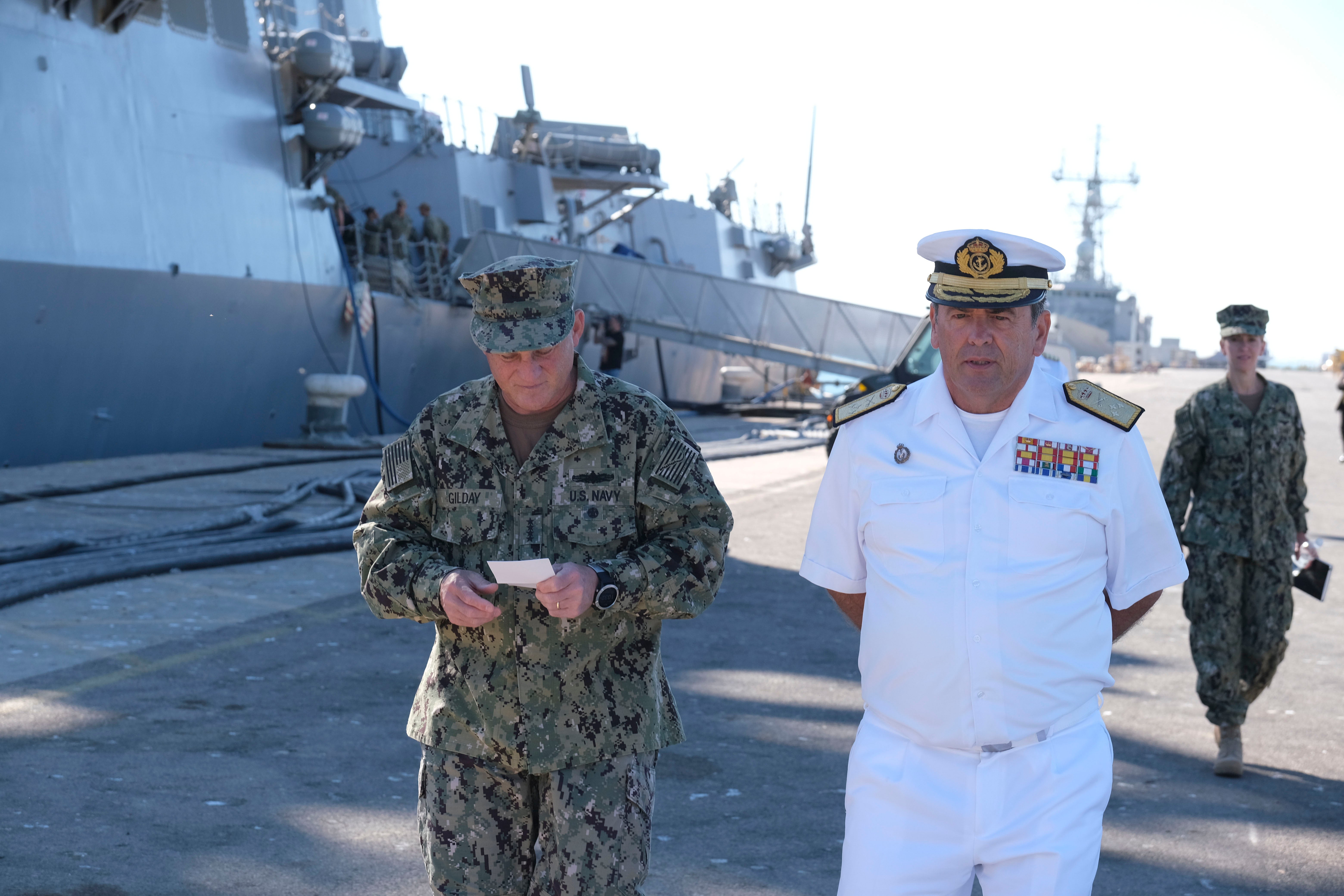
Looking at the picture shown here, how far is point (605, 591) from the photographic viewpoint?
2740mm

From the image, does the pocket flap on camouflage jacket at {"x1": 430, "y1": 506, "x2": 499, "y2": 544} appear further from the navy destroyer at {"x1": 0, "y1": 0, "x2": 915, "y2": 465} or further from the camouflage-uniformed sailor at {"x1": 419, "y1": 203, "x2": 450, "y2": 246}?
the camouflage-uniformed sailor at {"x1": 419, "y1": 203, "x2": 450, "y2": 246}

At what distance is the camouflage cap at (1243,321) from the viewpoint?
18.5ft

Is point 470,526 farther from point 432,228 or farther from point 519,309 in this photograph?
point 432,228

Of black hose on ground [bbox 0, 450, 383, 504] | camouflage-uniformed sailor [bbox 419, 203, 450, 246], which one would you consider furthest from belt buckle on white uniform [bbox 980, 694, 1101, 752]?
camouflage-uniformed sailor [bbox 419, 203, 450, 246]

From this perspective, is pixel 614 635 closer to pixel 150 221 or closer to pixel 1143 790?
pixel 1143 790

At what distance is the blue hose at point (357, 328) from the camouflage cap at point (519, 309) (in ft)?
51.9

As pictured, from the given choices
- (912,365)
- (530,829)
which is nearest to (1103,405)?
(530,829)

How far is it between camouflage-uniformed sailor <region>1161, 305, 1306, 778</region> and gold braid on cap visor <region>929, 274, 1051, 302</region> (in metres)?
3.25

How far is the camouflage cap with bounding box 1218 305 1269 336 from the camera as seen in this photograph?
222 inches

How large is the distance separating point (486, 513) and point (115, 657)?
Result: 14.6ft

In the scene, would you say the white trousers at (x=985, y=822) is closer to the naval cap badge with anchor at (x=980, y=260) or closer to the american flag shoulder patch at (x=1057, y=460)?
the american flag shoulder patch at (x=1057, y=460)

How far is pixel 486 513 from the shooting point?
2.96m

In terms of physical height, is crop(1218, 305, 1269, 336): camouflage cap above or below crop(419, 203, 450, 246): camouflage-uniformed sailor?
below

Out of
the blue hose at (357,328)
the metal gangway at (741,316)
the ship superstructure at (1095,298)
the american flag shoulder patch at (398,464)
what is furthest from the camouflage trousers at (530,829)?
the ship superstructure at (1095,298)
